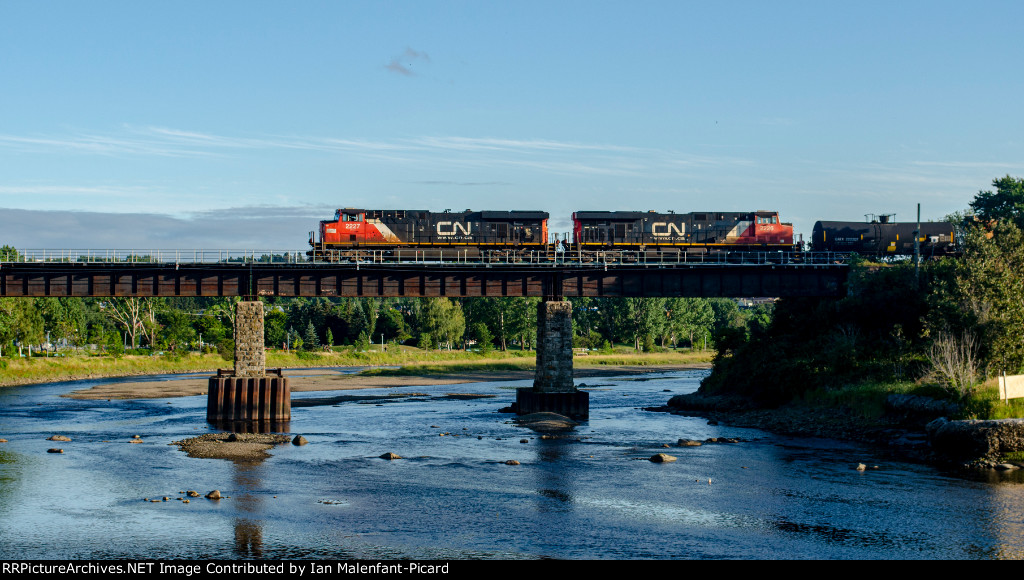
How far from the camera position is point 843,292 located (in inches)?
2810

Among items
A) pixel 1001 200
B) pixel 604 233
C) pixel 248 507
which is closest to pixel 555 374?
pixel 604 233

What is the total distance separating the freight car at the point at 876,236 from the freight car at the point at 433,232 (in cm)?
2616

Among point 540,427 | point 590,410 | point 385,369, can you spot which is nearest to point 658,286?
point 590,410

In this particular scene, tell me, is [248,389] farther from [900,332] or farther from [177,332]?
[177,332]

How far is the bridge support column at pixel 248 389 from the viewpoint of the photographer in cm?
6244

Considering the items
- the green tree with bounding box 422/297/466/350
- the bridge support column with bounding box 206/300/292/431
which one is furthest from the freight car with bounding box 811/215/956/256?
the green tree with bounding box 422/297/466/350

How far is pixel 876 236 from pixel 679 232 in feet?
58.1

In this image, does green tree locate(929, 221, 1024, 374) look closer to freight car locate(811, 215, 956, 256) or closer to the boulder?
the boulder

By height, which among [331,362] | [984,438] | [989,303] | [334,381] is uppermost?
[989,303]

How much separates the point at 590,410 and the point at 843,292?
75.5 feet

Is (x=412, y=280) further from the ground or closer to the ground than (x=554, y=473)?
further from the ground

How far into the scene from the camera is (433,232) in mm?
79875

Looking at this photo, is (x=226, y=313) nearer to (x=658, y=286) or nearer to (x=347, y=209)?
(x=347, y=209)

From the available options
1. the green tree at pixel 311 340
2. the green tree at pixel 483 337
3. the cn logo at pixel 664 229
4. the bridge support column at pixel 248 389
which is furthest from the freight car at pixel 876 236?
the green tree at pixel 311 340
